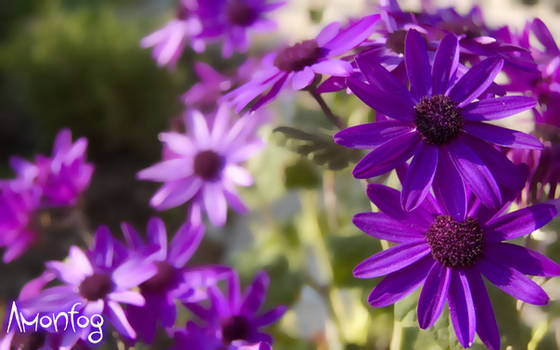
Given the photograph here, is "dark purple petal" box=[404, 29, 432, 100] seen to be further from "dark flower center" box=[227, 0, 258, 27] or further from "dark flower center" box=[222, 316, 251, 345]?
"dark flower center" box=[227, 0, 258, 27]

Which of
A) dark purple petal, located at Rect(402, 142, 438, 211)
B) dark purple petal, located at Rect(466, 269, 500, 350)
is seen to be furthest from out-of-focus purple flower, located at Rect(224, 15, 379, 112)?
dark purple petal, located at Rect(466, 269, 500, 350)

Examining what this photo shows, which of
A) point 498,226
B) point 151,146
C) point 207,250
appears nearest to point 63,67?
point 151,146

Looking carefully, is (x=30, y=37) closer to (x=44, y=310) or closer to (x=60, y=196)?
(x=60, y=196)

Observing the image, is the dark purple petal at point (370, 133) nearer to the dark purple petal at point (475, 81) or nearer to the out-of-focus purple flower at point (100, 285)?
the dark purple petal at point (475, 81)

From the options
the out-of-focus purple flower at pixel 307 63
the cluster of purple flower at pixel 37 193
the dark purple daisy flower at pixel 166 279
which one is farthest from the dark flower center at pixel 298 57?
the cluster of purple flower at pixel 37 193

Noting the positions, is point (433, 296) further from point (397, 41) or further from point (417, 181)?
point (397, 41)

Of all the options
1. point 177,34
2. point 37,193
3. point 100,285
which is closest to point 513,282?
point 100,285

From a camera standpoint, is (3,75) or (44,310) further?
(3,75)
